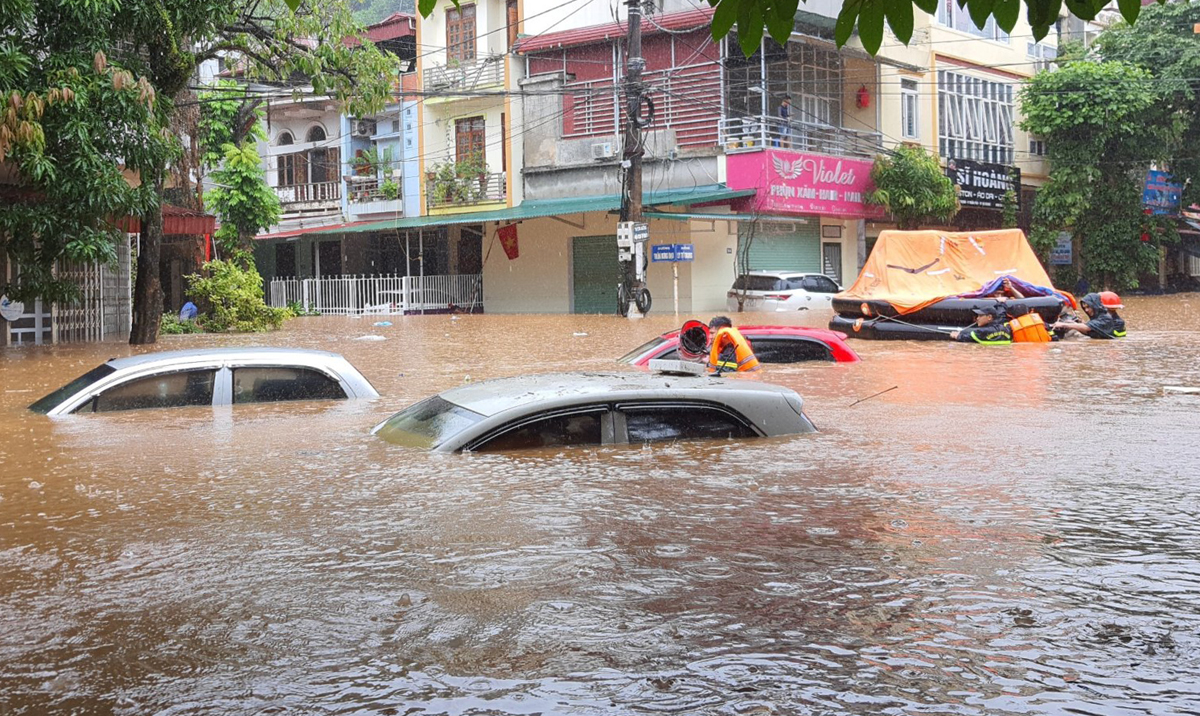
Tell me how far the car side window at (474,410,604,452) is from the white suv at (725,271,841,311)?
972 inches

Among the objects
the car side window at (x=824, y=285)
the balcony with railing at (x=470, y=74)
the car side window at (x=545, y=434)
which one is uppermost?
the balcony with railing at (x=470, y=74)

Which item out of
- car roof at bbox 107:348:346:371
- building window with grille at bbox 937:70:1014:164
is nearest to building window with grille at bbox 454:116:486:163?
building window with grille at bbox 937:70:1014:164

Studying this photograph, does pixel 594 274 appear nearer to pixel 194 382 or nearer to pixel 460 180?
pixel 460 180

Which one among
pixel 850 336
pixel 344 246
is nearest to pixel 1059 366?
pixel 850 336

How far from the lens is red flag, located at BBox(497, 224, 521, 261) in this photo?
37.8m

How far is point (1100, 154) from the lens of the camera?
4009 cm

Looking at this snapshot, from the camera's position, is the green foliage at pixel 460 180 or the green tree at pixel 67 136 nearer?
the green tree at pixel 67 136

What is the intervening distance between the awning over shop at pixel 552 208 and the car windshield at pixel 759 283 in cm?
226

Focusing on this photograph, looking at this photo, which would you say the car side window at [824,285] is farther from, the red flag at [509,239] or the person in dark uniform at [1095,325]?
the person in dark uniform at [1095,325]

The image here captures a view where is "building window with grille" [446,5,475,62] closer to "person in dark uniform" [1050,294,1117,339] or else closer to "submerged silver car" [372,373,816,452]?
"person in dark uniform" [1050,294,1117,339]

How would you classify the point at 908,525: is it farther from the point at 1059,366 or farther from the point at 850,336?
the point at 850,336

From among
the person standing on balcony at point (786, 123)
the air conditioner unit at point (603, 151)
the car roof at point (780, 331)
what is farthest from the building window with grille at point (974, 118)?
the car roof at point (780, 331)

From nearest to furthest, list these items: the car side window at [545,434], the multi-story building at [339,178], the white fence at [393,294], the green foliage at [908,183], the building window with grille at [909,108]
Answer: the car side window at [545,434] < the green foliage at [908,183] < the building window with grille at [909,108] < the white fence at [393,294] < the multi-story building at [339,178]

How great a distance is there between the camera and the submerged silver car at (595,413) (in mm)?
7379
